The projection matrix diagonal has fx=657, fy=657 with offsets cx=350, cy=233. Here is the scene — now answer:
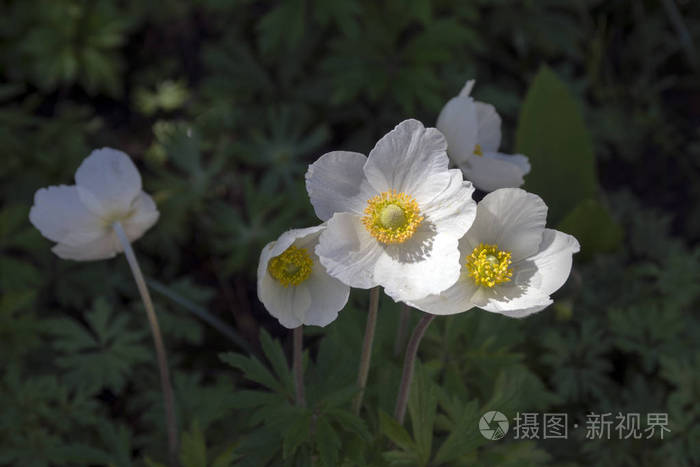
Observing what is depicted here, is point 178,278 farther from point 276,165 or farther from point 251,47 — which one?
point 251,47

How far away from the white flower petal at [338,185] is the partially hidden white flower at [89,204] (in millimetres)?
485

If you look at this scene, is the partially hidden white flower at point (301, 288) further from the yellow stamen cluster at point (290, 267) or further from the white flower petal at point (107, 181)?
the white flower petal at point (107, 181)

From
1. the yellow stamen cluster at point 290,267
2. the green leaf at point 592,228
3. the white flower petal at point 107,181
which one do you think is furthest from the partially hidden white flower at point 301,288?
the green leaf at point 592,228

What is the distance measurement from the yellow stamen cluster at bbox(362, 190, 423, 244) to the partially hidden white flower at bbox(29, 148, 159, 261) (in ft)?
1.86

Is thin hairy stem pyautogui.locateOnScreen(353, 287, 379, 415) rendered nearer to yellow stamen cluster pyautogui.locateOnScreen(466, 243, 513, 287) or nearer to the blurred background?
the blurred background

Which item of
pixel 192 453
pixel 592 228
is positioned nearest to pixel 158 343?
pixel 192 453

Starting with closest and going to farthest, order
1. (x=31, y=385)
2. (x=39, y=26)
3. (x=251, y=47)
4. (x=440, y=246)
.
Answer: (x=440, y=246) < (x=31, y=385) < (x=39, y=26) < (x=251, y=47)

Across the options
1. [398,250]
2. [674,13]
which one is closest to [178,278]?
[398,250]

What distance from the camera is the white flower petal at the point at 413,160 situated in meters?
1.13

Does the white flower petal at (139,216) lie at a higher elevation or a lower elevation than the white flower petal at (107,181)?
lower

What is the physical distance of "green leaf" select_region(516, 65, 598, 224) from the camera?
7.51 feet

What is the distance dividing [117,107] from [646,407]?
8.52 ft

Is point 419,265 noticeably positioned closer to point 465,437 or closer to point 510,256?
point 510,256

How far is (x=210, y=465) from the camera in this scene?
1.59 meters
